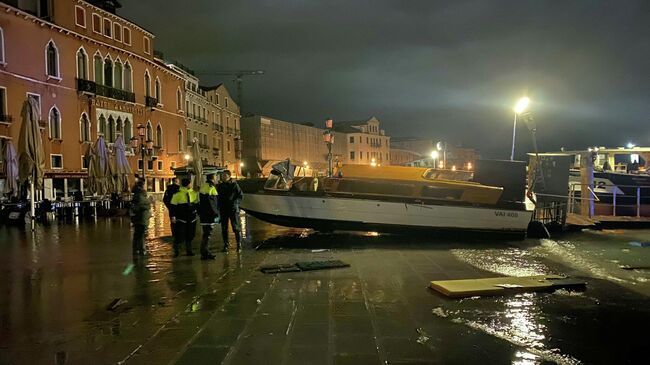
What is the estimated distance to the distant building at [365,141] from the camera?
281ft

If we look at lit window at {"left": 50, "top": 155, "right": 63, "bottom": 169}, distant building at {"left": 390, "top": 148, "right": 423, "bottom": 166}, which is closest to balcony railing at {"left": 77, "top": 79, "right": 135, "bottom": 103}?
lit window at {"left": 50, "top": 155, "right": 63, "bottom": 169}

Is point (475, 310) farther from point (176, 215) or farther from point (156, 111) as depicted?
point (156, 111)

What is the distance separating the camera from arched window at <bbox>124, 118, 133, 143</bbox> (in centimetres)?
3731

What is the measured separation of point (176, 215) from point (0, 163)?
67.3ft

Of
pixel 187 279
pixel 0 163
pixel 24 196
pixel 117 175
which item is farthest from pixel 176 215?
pixel 0 163

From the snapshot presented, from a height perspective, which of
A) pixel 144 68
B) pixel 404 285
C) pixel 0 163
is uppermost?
pixel 144 68

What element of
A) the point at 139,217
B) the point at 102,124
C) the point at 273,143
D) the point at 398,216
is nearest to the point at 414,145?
the point at 273,143

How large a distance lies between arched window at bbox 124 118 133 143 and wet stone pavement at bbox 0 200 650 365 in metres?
29.0

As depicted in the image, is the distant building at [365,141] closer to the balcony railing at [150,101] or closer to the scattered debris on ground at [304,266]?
the balcony railing at [150,101]

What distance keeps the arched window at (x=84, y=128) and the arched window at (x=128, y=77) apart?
17.3 ft

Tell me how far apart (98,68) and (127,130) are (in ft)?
17.8

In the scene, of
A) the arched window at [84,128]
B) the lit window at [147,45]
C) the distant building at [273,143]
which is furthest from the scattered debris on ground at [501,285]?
the distant building at [273,143]

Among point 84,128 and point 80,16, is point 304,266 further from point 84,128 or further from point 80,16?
point 80,16

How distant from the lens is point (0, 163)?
2473cm
